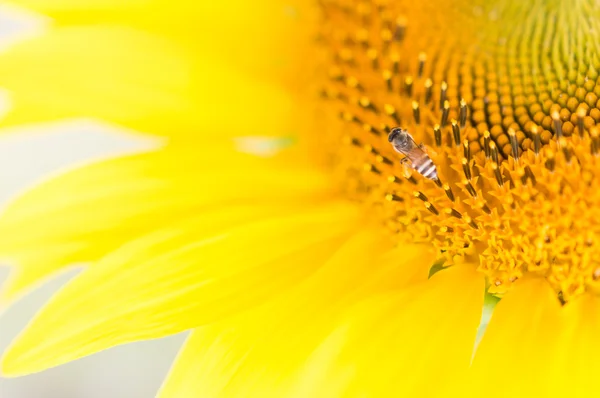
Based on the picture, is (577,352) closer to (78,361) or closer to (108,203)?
(108,203)

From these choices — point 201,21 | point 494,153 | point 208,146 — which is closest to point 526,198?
point 494,153

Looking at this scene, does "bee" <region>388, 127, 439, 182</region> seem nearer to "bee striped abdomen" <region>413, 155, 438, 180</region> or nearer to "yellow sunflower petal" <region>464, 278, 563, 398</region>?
"bee striped abdomen" <region>413, 155, 438, 180</region>

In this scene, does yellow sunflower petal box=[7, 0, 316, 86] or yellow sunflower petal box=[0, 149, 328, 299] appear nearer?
yellow sunflower petal box=[0, 149, 328, 299]

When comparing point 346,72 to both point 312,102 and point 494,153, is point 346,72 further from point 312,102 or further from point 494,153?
point 494,153

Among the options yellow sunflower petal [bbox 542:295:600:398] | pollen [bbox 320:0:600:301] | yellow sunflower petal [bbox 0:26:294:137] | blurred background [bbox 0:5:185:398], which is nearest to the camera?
yellow sunflower petal [bbox 542:295:600:398]

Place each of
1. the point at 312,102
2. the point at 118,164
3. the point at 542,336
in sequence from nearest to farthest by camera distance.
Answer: the point at 542,336 → the point at 118,164 → the point at 312,102

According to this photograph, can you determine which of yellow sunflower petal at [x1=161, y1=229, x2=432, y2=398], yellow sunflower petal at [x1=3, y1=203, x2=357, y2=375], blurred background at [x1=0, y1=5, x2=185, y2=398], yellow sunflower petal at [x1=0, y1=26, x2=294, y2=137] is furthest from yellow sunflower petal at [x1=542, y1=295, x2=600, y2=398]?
blurred background at [x1=0, y1=5, x2=185, y2=398]
